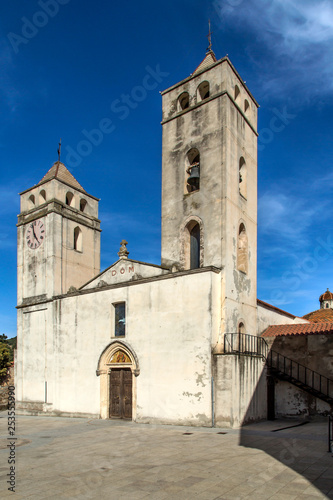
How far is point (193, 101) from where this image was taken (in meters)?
21.4

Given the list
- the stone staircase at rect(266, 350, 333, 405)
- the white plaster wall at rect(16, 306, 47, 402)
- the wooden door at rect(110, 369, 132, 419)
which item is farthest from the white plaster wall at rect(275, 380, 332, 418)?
the white plaster wall at rect(16, 306, 47, 402)

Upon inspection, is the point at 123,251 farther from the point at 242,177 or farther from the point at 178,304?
the point at 242,177

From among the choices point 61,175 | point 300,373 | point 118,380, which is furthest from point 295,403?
point 61,175

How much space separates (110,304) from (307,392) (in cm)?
1011

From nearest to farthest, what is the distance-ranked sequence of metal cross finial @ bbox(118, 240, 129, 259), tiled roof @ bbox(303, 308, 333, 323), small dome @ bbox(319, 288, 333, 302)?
metal cross finial @ bbox(118, 240, 129, 259) < tiled roof @ bbox(303, 308, 333, 323) < small dome @ bbox(319, 288, 333, 302)

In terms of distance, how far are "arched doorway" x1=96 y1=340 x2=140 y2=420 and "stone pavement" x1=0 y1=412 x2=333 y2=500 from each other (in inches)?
138

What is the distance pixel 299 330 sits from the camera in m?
21.0

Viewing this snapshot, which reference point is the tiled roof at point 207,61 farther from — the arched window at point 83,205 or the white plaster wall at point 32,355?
the white plaster wall at point 32,355

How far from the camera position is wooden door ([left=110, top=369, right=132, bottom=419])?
757 inches

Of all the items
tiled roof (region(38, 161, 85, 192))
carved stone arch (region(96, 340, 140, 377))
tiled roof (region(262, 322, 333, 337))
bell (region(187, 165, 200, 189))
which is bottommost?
carved stone arch (region(96, 340, 140, 377))

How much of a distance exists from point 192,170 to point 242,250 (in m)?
4.58

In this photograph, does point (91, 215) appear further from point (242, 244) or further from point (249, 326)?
point (249, 326)

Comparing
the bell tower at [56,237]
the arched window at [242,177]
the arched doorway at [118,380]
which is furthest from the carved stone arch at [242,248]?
the bell tower at [56,237]

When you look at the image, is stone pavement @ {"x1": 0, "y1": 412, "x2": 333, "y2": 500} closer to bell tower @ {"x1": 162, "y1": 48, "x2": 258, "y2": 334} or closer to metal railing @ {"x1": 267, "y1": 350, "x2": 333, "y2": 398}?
metal railing @ {"x1": 267, "y1": 350, "x2": 333, "y2": 398}
